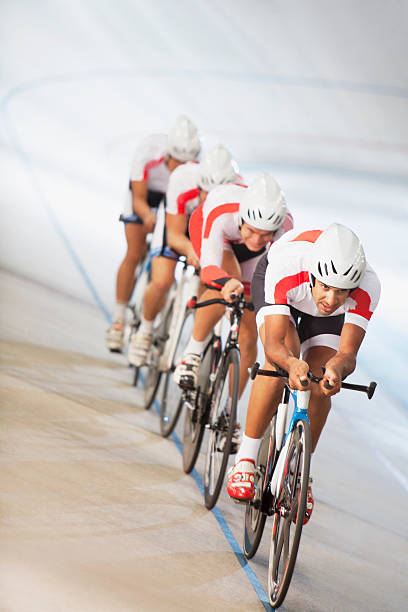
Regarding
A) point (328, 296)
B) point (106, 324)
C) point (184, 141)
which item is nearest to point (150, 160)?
point (184, 141)

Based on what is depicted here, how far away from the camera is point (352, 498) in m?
4.01

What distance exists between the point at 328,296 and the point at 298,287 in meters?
0.17

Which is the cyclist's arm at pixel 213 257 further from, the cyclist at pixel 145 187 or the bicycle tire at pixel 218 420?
the cyclist at pixel 145 187

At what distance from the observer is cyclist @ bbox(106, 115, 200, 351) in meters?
4.79

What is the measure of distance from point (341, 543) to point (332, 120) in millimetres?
6817

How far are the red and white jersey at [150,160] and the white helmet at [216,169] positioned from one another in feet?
3.49

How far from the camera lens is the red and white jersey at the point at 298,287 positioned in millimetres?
2584

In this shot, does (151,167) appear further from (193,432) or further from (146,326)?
(193,432)

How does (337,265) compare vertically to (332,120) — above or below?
below

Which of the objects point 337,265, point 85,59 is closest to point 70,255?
point 85,59

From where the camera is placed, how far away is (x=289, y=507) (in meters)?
2.38

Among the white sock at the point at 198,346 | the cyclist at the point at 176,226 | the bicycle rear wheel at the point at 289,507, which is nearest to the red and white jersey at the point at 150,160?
the cyclist at the point at 176,226

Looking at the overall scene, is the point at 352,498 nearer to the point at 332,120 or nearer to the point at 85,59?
the point at 332,120

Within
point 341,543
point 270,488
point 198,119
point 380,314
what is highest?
point 198,119
